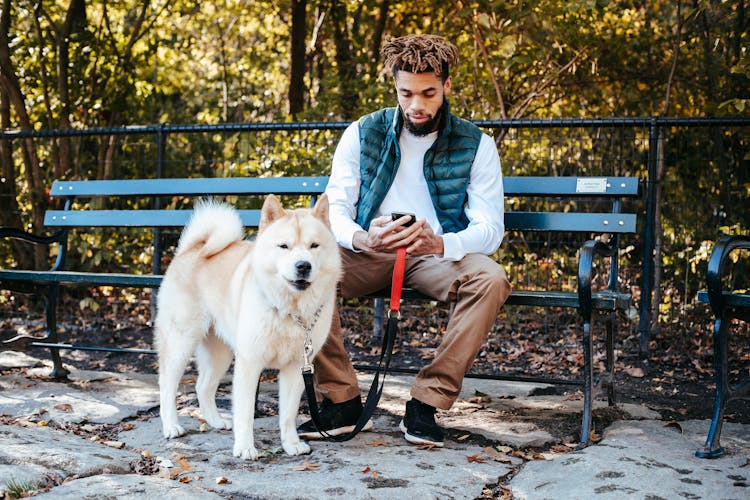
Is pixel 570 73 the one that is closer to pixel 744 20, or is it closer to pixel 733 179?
pixel 744 20

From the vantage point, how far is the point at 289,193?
4.32 metres

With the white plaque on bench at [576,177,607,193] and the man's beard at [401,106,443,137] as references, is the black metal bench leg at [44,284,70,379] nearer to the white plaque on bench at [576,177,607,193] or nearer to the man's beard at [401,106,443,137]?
the man's beard at [401,106,443,137]

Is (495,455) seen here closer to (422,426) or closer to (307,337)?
(422,426)

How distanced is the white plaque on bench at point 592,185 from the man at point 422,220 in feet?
1.94

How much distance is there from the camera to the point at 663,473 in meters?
2.64

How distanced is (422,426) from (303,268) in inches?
31.2

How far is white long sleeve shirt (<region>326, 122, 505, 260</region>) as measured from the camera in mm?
3406

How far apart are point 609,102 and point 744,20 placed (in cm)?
182

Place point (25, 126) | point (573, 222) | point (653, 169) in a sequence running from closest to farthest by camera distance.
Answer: point (573, 222) → point (653, 169) → point (25, 126)

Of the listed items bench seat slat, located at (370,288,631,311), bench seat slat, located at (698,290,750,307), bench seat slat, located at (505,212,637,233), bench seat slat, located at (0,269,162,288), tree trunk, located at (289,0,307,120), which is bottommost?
bench seat slat, located at (0,269,162,288)

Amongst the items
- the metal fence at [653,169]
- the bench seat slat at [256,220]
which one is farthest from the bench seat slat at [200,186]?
the metal fence at [653,169]

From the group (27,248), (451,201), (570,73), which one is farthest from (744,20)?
(27,248)

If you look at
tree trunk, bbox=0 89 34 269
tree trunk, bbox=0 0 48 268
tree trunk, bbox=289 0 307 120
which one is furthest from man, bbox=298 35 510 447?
tree trunk, bbox=289 0 307 120

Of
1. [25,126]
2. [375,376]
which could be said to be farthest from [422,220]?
[25,126]
